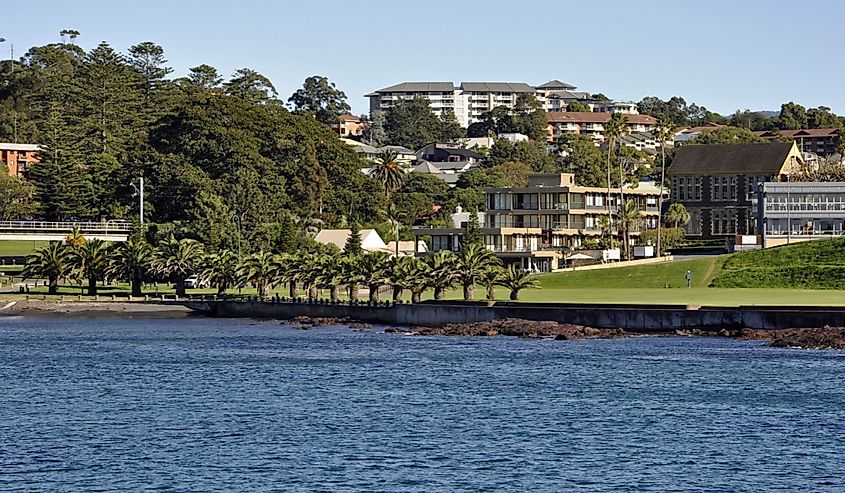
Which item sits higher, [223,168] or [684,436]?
[223,168]

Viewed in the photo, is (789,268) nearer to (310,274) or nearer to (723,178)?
(310,274)

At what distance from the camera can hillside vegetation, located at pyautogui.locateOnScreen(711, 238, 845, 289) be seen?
104 metres

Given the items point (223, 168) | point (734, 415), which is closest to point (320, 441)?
point (734, 415)

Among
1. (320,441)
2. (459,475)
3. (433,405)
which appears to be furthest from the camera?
(433,405)

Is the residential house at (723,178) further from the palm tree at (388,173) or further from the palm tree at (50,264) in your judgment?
the palm tree at (50,264)

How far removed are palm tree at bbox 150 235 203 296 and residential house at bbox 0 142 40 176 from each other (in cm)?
8358

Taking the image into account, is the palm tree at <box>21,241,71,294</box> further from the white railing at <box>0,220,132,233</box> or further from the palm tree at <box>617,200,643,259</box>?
the palm tree at <box>617,200,643,259</box>

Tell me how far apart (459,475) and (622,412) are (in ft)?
45.6

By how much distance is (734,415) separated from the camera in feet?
173

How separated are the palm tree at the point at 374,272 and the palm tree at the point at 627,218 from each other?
38.8 meters

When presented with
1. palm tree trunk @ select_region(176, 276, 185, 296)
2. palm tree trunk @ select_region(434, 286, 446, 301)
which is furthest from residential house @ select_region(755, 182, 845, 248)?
palm tree trunk @ select_region(176, 276, 185, 296)

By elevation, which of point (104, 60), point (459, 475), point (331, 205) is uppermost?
point (104, 60)

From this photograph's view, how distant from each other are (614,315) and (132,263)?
44.5m

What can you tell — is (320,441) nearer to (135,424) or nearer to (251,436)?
(251,436)
